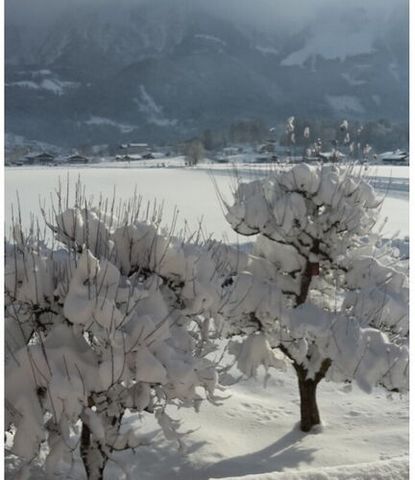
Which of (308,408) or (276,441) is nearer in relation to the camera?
(276,441)

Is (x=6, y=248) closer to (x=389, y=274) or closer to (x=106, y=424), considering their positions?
(x=106, y=424)

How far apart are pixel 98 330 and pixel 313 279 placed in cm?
631

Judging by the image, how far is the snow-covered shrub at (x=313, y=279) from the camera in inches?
380

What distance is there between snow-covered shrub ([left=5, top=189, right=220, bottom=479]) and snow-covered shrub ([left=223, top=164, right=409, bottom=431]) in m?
2.25

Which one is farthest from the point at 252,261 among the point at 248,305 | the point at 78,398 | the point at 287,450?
the point at 78,398

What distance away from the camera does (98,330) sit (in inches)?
246

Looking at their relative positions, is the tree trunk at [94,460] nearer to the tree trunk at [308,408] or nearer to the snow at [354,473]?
the snow at [354,473]

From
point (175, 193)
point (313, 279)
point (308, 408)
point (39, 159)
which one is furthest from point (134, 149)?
point (308, 408)

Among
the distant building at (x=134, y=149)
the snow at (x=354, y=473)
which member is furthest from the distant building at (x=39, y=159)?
the snow at (x=354, y=473)

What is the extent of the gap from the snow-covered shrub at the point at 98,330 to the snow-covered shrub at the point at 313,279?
2249mm

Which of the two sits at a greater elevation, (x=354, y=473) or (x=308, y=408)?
(x=354, y=473)

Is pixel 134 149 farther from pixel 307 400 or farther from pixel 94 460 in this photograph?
pixel 94 460

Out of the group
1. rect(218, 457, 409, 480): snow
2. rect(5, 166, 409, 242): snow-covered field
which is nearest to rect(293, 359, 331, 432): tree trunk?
rect(218, 457, 409, 480): snow

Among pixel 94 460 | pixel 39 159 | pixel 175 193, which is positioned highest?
pixel 39 159
